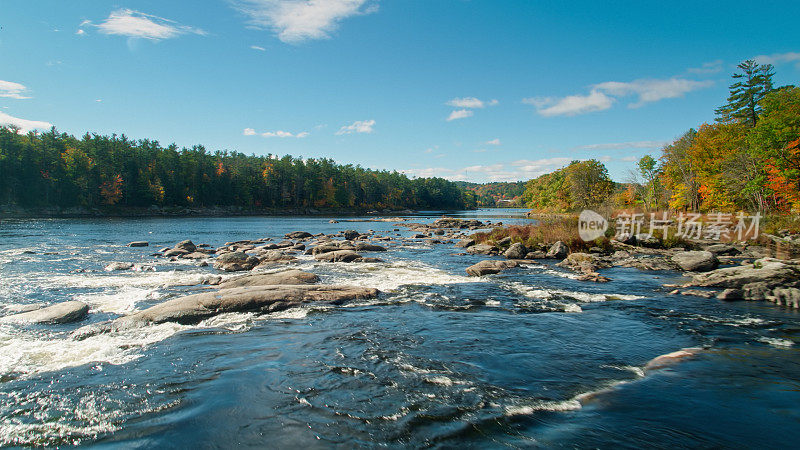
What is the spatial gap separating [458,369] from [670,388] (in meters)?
4.09

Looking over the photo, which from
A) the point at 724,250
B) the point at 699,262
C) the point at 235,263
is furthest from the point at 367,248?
the point at 724,250

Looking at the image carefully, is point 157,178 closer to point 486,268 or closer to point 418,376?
point 486,268

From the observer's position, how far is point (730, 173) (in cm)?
3912

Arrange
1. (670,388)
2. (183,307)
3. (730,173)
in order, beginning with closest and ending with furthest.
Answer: (670,388)
(183,307)
(730,173)

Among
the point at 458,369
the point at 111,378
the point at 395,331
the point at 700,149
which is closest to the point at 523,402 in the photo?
the point at 458,369

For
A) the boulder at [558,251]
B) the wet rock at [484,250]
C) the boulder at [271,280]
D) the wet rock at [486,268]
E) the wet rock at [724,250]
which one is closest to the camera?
the boulder at [271,280]

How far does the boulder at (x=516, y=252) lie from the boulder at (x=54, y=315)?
22699 millimetres

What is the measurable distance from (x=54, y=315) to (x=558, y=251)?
84.0ft

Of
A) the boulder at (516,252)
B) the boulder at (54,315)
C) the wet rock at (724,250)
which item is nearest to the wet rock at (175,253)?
the boulder at (54,315)

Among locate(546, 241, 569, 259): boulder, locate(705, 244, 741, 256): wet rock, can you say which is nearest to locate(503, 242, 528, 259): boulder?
locate(546, 241, 569, 259): boulder

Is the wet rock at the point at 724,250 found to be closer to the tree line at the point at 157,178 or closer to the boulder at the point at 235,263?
the boulder at the point at 235,263

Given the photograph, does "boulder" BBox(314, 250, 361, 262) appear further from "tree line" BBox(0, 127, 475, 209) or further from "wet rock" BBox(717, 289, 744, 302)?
"tree line" BBox(0, 127, 475, 209)

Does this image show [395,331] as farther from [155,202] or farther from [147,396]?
[155,202]

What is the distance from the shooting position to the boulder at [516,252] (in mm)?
25422
